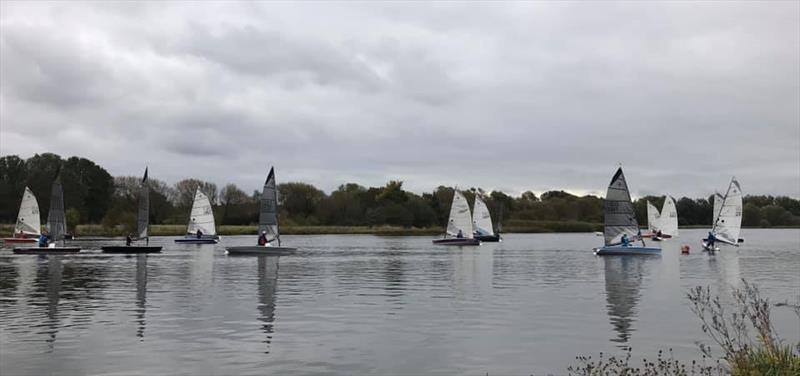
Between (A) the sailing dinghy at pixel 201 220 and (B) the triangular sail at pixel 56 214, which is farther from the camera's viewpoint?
(A) the sailing dinghy at pixel 201 220

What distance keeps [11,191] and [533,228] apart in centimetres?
10488

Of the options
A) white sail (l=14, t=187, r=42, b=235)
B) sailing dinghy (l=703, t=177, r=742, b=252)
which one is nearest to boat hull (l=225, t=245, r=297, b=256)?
white sail (l=14, t=187, r=42, b=235)

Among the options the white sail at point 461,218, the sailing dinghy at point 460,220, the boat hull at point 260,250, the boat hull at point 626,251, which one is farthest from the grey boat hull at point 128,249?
the white sail at point 461,218

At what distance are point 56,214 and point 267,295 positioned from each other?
44332 millimetres

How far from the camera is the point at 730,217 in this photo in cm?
8200

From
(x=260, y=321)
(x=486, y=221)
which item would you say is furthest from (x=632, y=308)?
(x=486, y=221)

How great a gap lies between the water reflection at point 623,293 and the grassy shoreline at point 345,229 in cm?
8600

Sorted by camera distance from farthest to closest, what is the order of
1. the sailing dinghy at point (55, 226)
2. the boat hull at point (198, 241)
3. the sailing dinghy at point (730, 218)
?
the boat hull at point (198, 241) < the sailing dinghy at point (730, 218) < the sailing dinghy at point (55, 226)

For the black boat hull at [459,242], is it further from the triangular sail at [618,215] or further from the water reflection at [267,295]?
the water reflection at [267,295]

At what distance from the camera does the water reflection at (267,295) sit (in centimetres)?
2144

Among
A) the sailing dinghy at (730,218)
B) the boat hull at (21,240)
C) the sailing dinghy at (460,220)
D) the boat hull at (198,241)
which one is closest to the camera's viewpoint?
the sailing dinghy at (730,218)

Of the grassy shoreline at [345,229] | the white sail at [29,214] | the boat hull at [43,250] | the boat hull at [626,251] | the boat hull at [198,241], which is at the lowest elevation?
the boat hull at [626,251]

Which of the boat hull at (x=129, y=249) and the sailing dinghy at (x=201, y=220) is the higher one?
the sailing dinghy at (x=201, y=220)

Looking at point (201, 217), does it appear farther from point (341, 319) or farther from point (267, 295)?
point (341, 319)
